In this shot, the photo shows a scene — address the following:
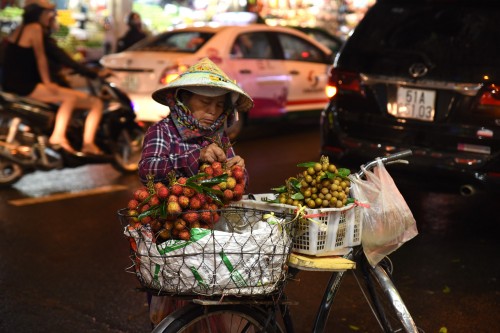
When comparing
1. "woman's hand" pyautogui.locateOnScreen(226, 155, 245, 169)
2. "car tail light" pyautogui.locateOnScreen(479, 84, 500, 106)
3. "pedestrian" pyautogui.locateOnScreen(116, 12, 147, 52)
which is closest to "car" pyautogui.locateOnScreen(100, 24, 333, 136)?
"pedestrian" pyautogui.locateOnScreen(116, 12, 147, 52)

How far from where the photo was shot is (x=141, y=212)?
103 inches

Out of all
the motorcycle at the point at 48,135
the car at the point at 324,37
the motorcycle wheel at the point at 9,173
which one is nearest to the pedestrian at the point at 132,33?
the car at the point at 324,37

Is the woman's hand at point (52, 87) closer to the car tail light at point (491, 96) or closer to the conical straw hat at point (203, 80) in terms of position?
the car tail light at point (491, 96)

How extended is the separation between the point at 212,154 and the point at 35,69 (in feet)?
16.9

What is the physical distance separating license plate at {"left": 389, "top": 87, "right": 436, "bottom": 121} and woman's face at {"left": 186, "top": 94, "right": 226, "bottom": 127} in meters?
2.80

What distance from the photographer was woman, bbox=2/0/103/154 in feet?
24.7

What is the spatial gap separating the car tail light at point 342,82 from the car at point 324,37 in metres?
6.48

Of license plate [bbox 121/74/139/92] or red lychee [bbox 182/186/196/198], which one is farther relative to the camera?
license plate [bbox 121/74/139/92]

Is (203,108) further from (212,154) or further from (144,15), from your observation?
(144,15)

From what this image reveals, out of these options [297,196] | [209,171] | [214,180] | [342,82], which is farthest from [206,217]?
[342,82]

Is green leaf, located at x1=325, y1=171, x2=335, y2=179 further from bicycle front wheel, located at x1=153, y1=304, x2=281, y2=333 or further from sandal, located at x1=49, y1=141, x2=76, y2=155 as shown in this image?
sandal, located at x1=49, y1=141, x2=76, y2=155

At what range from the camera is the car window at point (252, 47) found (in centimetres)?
1015

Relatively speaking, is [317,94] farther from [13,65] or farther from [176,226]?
[176,226]

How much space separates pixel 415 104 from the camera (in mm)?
5613
